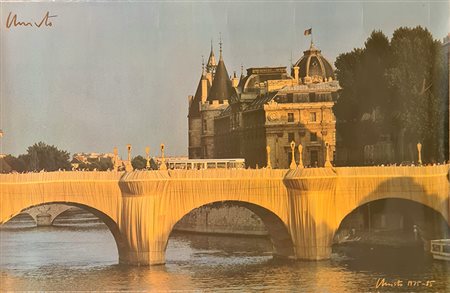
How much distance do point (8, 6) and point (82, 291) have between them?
22.2ft

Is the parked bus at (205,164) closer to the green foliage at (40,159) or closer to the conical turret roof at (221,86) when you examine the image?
the conical turret roof at (221,86)

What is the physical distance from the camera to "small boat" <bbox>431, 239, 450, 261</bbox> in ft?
116

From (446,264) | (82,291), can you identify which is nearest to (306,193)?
(446,264)

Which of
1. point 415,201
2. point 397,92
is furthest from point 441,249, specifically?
point 397,92

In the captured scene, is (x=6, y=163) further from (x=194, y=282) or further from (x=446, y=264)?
(x=446, y=264)

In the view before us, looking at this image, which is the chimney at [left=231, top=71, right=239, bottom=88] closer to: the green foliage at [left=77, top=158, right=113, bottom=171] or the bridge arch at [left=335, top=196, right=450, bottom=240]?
the green foliage at [left=77, top=158, right=113, bottom=171]

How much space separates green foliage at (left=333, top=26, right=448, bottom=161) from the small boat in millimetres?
2178

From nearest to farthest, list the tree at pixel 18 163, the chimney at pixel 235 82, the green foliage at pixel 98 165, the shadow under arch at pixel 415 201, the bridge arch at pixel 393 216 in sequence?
1. the tree at pixel 18 163
2. the green foliage at pixel 98 165
3. the shadow under arch at pixel 415 201
4. the bridge arch at pixel 393 216
5. the chimney at pixel 235 82
